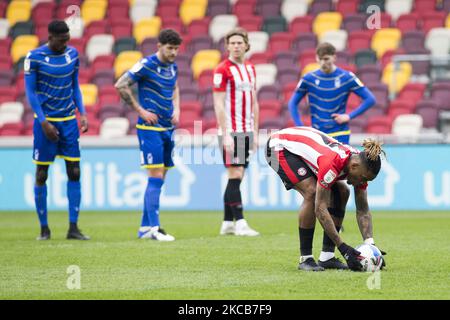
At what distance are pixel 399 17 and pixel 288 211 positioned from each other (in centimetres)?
699

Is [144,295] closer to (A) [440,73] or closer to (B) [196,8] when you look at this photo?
(A) [440,73]

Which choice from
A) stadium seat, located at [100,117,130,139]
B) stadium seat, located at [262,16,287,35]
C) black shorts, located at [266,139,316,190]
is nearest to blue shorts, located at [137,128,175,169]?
black shorts, located at [266,139,316,190]

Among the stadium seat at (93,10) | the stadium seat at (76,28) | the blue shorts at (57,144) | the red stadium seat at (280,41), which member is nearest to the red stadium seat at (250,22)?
the red stadium seat at (280,41)

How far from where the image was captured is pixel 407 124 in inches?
662

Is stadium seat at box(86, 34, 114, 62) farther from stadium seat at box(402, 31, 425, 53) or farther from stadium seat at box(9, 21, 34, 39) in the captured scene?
stadium seat at box(402, 31, 425, 53)

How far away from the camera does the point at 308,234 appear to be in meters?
7.66

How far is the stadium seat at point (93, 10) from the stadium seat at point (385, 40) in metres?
7.12

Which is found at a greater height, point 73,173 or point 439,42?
point 439,42

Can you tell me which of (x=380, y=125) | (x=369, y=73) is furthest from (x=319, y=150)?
(x=369, y=73)

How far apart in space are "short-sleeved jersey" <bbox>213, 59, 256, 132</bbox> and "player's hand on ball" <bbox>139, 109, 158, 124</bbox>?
1.06m

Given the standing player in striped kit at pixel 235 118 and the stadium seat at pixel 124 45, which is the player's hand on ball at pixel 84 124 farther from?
the stadium seat at pixel 124 45

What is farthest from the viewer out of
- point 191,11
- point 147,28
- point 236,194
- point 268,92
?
point 191,11

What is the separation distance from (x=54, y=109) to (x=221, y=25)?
11.0 metres

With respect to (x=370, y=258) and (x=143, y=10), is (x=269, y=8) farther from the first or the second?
(x=370, y=258)
